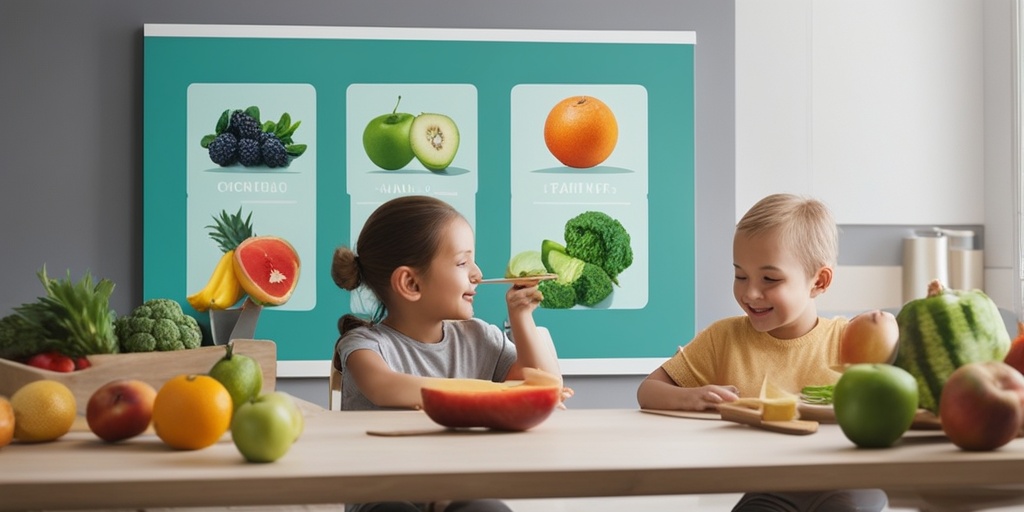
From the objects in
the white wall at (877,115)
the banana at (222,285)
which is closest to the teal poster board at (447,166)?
the white wall at (877,115)

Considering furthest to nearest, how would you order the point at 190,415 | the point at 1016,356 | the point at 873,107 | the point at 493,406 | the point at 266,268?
the point at 873,107
the point at 266,268
the point at 1016,356
the point at 493,406
the point at 190,415

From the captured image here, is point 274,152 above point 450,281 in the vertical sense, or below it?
above

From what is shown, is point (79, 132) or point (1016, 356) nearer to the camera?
point (1016, 356)

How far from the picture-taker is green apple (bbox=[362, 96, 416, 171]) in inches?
151

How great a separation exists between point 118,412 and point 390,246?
1076 millimetres

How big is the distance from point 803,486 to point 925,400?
43 centimetres

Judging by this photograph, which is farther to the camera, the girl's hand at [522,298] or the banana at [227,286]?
the banana at [227,286]

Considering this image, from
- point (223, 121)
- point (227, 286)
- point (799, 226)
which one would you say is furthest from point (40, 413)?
point (223, 121)

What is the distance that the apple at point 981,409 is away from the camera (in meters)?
1.22

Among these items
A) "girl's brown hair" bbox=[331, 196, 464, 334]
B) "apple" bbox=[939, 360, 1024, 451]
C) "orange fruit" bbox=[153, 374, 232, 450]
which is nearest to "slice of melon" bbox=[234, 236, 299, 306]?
"girl's brown hair" bbox=[331, 196, 464, 334]

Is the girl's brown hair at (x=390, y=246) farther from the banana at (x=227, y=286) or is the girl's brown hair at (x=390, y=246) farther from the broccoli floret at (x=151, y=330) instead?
the banana at (x=227, y=286)

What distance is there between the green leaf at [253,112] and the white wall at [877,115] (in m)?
1.87

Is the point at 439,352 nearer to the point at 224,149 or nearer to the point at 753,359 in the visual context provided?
the point at 753,359

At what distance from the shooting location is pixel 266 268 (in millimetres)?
2885
